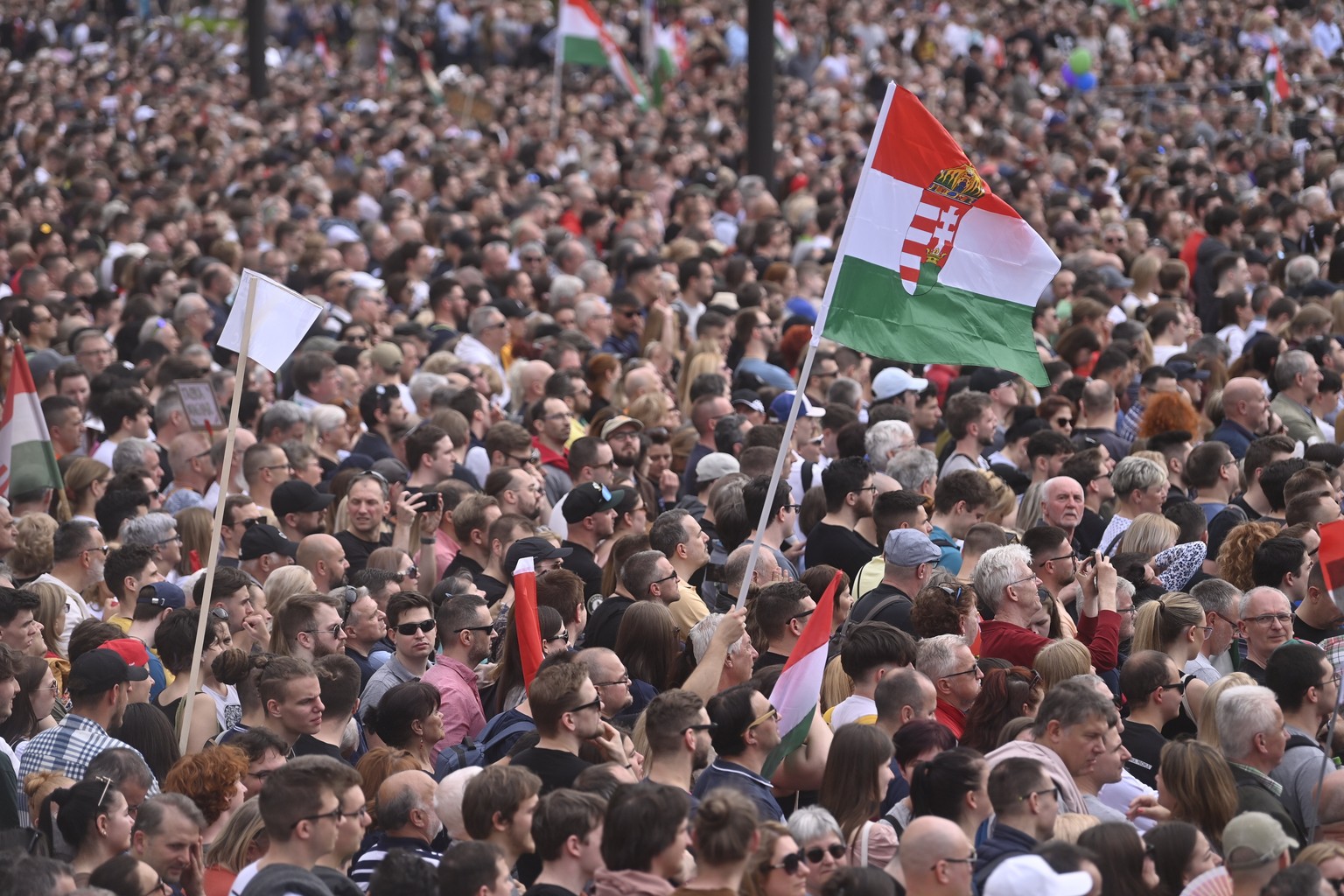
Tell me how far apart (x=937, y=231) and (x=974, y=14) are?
90.2ft

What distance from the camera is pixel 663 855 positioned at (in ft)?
17.3

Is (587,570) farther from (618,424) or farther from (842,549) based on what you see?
(618,424)

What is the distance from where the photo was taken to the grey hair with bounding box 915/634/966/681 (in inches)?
275

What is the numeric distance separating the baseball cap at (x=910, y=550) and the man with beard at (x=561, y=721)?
Result: 2060 mm

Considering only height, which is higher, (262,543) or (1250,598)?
(1250,598)

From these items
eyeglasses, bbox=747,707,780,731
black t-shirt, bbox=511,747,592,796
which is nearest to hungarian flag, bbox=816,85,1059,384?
eyeglasses, bbox=747,707,780,731

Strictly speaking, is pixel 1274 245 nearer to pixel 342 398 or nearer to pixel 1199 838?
pixel 342 398

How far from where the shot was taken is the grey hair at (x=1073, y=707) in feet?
20.4

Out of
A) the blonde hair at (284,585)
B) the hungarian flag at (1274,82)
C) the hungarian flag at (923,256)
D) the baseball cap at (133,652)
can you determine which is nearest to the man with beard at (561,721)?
the baseball cap at (133,652)

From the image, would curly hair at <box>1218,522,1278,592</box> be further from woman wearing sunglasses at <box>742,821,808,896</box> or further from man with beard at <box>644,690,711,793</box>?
woman wearing sunglasses at <box>742,821,808,896</box>

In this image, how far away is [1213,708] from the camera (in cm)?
655

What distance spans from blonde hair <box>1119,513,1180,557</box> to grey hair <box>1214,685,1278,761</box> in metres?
2.18

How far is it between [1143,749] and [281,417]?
596cm

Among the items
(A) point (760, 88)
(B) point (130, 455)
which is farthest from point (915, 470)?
(A) point (760, 88)
